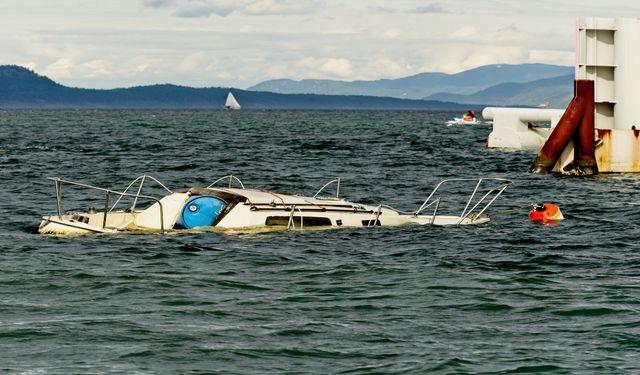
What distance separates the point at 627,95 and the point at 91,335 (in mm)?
30648

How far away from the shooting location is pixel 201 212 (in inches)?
1091

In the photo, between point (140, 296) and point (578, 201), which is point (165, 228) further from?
point (578, 201)

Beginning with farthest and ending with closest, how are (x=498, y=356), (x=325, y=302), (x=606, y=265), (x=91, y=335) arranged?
(x=606, y=265) → (x=325, y=302) → (x=91, y=335) → (x=498, y=356)

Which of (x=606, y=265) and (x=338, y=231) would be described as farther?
(x=338, y=231)

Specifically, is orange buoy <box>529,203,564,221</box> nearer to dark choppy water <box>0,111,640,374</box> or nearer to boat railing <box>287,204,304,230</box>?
dark choppy water <box>0,111,640,374</box>

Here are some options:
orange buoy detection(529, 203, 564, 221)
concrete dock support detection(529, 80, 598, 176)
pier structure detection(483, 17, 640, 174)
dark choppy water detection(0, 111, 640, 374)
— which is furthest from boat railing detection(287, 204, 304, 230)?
pier structure detection(483, 17, 640, 174)

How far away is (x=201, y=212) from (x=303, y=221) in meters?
2.39

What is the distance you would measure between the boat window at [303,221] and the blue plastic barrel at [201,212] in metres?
1.15

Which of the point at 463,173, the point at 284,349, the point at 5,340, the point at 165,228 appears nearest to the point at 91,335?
the point at 5,340

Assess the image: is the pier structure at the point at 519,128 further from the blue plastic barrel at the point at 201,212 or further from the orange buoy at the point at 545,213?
the blue plastic barrel at the point at 201,212

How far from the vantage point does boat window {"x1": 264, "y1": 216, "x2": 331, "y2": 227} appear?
27611 millimetres

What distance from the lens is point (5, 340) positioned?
17.2 meters

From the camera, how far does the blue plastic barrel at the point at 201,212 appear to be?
27.7 metres

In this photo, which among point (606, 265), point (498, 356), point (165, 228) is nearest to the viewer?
point (498, 356)
